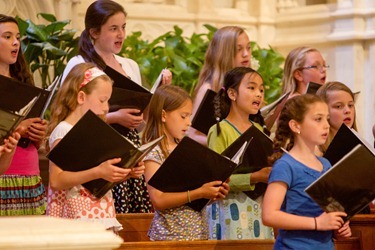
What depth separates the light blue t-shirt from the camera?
426cm

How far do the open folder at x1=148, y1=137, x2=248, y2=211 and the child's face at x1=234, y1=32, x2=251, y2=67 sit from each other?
1328 mm

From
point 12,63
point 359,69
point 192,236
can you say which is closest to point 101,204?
point 192,236

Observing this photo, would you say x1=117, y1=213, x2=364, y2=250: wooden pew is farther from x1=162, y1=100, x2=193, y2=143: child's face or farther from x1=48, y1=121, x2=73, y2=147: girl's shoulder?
x1=48, y1=121, x2=73, y2=147: girl's shoulder

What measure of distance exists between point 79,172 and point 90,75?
22.4 inches

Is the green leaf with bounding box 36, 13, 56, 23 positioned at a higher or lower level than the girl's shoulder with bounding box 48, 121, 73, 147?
higher

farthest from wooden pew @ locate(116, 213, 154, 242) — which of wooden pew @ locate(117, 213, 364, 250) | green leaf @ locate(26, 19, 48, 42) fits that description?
green leaf @ locate(26, 19, 48, 42)

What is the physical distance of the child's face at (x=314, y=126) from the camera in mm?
4414

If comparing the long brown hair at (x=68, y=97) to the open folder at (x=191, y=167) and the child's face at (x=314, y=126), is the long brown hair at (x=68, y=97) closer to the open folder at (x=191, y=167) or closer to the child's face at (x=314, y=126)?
the open folder at (x=191, y=167)

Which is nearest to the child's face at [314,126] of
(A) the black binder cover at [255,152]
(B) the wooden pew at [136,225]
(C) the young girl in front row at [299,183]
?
(C) the young girl in front row at [299,183]

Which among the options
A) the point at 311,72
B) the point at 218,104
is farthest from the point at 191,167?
the point at 311,72

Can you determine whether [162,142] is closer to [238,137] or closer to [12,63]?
[238,137]

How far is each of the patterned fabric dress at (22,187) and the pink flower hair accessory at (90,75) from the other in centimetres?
43

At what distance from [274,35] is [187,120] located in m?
4.44

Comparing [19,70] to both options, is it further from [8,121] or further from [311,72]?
[311,72]
